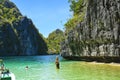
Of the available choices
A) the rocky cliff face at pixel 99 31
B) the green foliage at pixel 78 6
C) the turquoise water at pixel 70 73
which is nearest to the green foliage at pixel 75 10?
the green foliage at pixel 78 6

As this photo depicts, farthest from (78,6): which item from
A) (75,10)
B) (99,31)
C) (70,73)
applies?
(70,73)

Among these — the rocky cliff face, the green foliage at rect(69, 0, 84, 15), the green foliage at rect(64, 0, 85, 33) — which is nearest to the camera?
the rocky cliff face

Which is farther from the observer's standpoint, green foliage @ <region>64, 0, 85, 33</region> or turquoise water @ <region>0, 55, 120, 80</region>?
green foliage @ <region>64, 0, 85, 33</region>

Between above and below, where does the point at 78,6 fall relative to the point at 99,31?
above

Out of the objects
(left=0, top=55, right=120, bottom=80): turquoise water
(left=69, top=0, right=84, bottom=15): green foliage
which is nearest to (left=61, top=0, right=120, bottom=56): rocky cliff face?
(left=0, top=55, right=120, bottom=80): turquoise water

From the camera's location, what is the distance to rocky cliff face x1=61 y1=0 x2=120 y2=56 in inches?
1877

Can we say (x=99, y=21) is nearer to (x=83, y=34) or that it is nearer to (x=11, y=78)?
(x=83, y=34)

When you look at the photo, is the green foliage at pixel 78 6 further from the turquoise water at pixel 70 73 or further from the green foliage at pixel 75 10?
the turquoise water at pixel 70 73

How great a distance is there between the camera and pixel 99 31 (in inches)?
2071

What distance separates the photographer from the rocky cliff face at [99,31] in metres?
47.7

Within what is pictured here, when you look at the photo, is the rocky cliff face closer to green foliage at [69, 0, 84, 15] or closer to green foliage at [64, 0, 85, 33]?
green foliage at [64, 0, 85, 33]

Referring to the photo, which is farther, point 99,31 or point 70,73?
point 99,31

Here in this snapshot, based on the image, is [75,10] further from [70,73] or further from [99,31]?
[70,73]

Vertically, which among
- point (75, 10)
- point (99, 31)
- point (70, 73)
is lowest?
point (70, 73)
